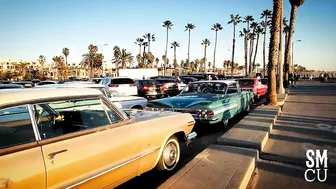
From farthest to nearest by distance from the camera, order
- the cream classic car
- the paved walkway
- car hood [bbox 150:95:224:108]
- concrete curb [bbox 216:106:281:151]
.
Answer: car hood [bbox 150:95:224:108]
concrete curb [bbox 216:106:281:151]
the paved walkway
the cream classic car

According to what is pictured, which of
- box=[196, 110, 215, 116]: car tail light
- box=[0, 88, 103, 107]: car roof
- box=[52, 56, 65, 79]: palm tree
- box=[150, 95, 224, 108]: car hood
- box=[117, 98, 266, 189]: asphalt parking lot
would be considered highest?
box=[52, 56, 65, 79]: palm tree

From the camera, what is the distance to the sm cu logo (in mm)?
4078

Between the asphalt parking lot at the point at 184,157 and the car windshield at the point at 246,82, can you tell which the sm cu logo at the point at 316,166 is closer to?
the asphalt parking lot at the point at 184,157

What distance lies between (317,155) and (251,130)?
1.66m

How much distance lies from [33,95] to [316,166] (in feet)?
15.3

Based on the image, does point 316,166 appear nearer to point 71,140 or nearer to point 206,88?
point 71,140

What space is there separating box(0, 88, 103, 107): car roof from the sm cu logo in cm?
367

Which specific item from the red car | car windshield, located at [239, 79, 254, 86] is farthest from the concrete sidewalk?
car windshield, located at [239, 79, 254, 86]

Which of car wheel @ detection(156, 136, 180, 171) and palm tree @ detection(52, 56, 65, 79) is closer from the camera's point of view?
car wheel @ detection(156, 136, 180, 171)

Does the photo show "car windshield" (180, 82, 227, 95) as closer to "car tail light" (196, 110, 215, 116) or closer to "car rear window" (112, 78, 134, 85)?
"car tail light" (196, 110, 215, 116)

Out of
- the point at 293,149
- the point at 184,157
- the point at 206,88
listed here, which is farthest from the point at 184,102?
the point at 293,149

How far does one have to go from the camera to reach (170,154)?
4363 mm

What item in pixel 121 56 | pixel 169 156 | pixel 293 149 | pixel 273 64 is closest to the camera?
pixel 169 156

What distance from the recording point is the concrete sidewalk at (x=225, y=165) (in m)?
3.44
